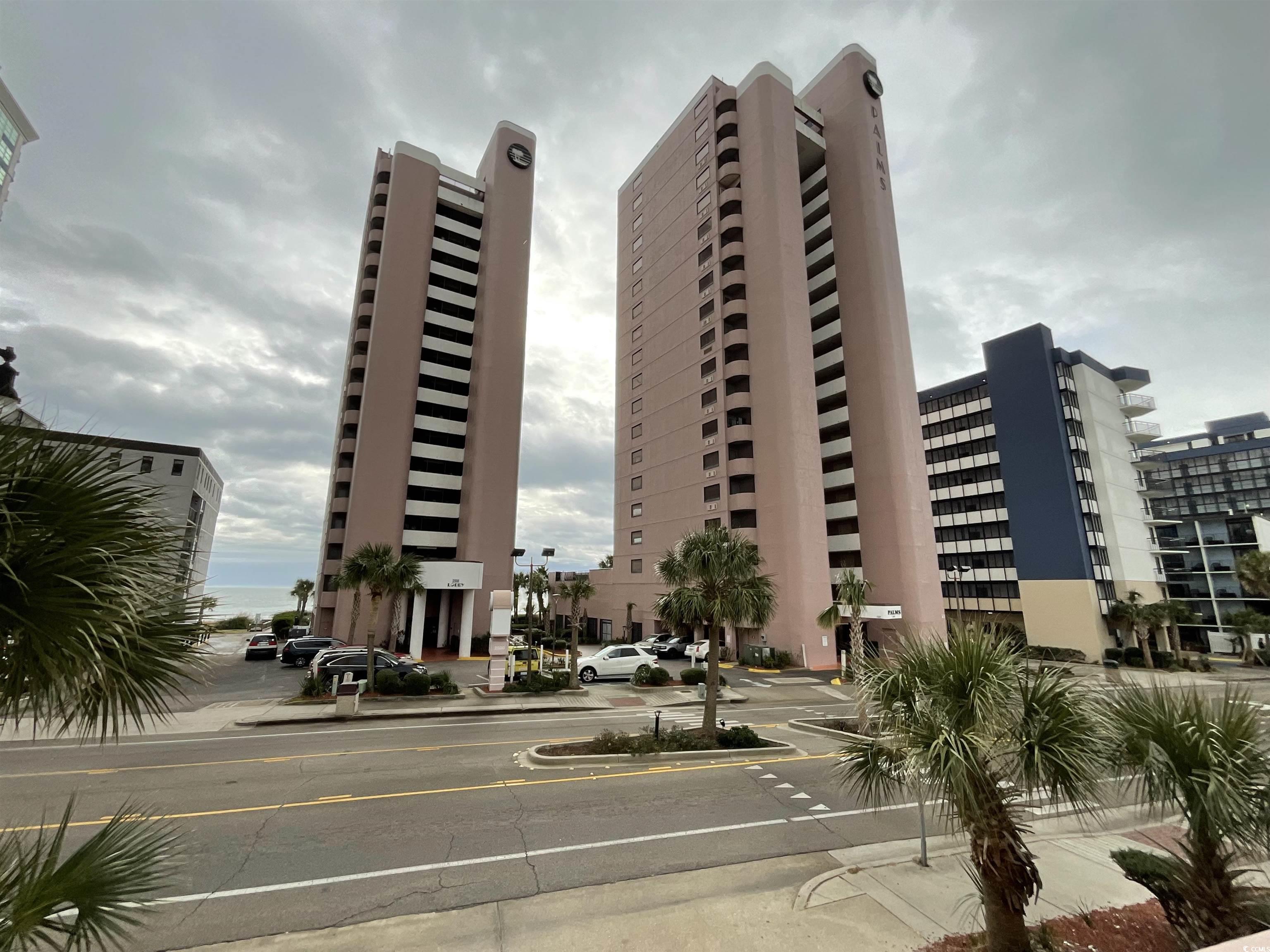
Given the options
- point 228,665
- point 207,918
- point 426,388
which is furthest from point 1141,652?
point 228,665

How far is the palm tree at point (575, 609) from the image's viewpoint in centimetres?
2539

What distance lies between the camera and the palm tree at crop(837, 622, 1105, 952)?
18.0 ft

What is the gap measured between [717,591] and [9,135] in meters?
73.3

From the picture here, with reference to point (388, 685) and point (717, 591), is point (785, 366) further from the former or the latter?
point (388, 685)

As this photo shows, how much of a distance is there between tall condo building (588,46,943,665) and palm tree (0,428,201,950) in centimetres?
3588

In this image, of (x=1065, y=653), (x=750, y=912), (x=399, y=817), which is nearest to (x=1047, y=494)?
(x=1065, y=653)

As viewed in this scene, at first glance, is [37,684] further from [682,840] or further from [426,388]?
[426,388]

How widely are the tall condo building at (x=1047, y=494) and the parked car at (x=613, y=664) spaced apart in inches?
1255

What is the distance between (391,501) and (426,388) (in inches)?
415

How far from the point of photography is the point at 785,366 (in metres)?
39.4

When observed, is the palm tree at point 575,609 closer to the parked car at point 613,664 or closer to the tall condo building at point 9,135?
the parked car at point 613,664

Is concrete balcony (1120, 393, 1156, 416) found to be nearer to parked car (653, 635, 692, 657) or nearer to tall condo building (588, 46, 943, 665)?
tall condo building (588, 46, 943, 665)

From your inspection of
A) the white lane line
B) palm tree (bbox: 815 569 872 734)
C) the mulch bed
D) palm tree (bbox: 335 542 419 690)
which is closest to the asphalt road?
the white lane line

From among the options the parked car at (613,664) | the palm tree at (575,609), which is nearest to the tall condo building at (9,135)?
the palm tree at (575,609)
